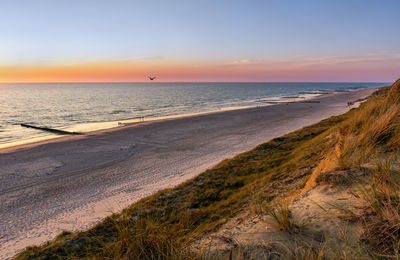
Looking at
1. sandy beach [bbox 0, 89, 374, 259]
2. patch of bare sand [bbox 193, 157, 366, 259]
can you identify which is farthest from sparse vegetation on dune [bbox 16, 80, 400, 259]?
sandy beach [bbox 0, 89, 374, 259]

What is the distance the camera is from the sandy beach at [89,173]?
8.96 meters

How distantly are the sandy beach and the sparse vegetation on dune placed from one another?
2.08 meters

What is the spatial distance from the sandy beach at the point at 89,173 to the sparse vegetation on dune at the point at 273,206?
208 centimetres

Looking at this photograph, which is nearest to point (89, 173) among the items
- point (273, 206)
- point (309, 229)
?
point (273, 206)

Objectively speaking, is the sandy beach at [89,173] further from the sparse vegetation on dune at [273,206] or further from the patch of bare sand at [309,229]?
the patch of bare sand at [309,229]

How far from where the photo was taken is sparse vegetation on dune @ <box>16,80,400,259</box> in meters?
2.93

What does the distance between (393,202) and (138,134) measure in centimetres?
2465

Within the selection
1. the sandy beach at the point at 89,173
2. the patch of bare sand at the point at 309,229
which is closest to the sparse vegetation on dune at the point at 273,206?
the patch of bare sand at the point at 309,229

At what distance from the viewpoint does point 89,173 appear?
14305 mm

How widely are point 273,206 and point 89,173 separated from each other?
12.7 m

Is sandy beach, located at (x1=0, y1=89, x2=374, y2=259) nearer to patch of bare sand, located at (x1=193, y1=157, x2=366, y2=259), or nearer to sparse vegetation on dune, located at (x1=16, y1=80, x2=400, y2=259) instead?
sparse vegetation on dune, located at (x1=16, y1=80, x2=400, y2=259)

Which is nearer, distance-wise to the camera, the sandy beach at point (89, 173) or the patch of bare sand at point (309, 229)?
the patch of bare sand at point (309, 229)

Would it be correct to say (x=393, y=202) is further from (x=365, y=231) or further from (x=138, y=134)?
(x=138, y=134)

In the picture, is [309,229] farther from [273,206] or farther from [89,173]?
[89,173]
